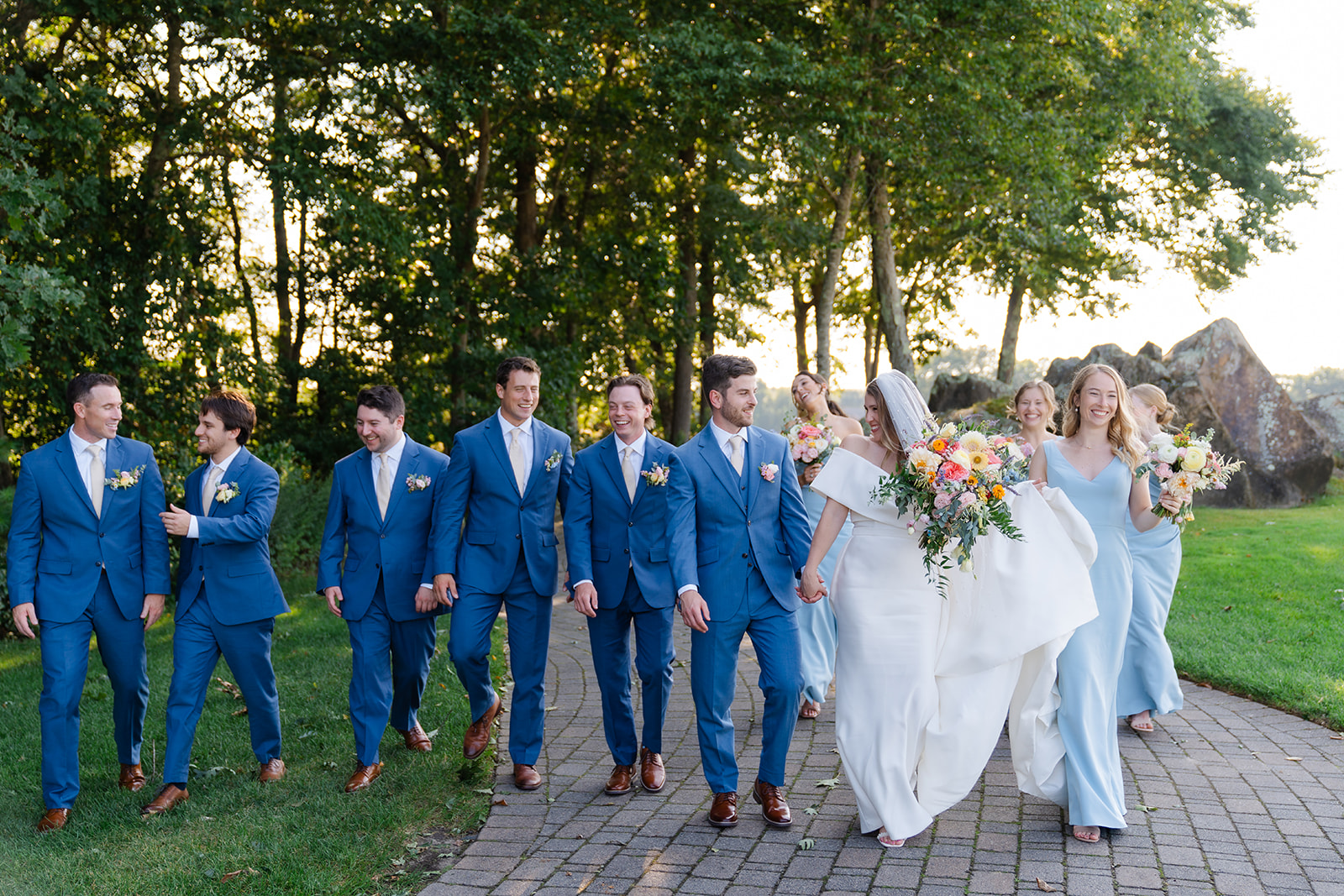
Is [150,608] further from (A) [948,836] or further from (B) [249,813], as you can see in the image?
(A) [948,836]

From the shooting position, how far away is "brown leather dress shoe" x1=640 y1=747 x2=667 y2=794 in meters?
6.16

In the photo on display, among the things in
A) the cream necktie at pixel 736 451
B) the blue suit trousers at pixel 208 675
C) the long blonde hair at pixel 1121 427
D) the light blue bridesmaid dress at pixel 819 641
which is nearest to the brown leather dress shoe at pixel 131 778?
the blue suit trousers at pixel 208 675

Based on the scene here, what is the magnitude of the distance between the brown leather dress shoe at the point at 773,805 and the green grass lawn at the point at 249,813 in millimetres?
1508

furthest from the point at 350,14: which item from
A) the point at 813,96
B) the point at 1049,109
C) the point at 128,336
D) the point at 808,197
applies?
the point at 1049,109

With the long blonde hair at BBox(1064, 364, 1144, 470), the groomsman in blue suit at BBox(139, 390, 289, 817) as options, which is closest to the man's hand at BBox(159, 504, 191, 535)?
the groomsman in blue suit at BBox(139, 390, 289, 817)

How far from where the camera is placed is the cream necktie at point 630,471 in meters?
6.26

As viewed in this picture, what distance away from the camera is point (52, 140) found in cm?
1468

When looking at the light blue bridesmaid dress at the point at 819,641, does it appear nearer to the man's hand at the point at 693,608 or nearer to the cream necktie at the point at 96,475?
the man's hand at the point at 693,608

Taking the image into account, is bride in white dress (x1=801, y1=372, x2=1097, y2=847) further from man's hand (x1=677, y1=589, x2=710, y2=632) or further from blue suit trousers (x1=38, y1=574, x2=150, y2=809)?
blue suit trousers (x1=38, y1=574, x2=150, y2=809)

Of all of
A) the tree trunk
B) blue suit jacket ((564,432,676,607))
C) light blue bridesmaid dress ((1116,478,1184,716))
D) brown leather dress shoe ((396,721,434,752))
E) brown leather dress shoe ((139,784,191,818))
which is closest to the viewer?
brown leather dress shoe ((139,784,191,818))

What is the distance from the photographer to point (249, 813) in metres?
5.79

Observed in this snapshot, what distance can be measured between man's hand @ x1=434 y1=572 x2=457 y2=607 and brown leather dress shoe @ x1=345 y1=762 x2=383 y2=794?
105 cm

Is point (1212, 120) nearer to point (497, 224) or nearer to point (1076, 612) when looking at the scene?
point (497, 224)

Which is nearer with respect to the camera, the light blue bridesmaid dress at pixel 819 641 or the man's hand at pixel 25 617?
the man's hand at pixel 25 617
